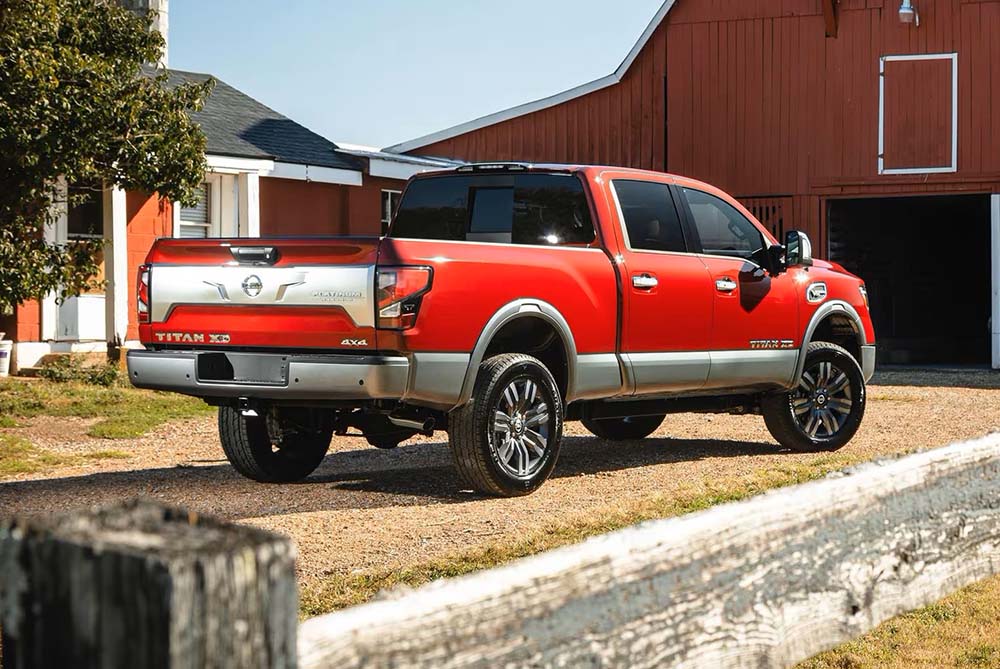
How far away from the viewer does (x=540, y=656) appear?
250 cm

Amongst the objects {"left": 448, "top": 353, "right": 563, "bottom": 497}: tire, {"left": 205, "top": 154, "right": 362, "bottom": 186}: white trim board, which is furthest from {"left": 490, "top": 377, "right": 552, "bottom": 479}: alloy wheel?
{"left": 205, "top": 154, "right": 362, "bottom": 186}: white trim board

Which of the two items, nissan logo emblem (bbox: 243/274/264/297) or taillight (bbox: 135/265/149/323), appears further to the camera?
taillight (bbox: 135/265/149/323)

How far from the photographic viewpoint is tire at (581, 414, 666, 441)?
11.4 metres

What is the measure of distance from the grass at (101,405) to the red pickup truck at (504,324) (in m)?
4.37

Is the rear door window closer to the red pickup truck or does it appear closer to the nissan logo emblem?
the red pickup truck

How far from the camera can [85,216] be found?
1934cm

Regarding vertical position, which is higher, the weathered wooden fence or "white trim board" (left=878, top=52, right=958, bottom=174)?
"white trim board" (left=878, top=52, right=958, bottom=174)

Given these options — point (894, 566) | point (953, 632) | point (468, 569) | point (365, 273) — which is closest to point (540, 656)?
point (894, 566)

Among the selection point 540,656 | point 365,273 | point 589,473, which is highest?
point 365,273

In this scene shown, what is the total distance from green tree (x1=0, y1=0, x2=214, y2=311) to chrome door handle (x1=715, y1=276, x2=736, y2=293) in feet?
24.5

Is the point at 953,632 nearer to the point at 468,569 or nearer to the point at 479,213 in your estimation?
the point at 468,569

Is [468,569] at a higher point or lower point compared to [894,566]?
lower

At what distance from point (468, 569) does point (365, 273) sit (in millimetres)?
2005

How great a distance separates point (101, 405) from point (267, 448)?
20.1 ft
